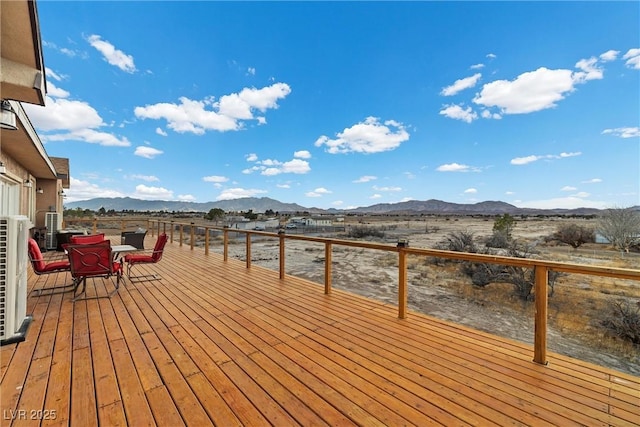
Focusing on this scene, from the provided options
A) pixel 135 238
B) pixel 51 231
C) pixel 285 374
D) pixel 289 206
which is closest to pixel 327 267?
pixel 285 374

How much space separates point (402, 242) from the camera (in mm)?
3217

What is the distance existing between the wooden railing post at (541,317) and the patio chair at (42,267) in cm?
566

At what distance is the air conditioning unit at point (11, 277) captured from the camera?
94.3 inches

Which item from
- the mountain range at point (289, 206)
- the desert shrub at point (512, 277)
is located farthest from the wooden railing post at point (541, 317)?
the mountain range at point (289, 206)

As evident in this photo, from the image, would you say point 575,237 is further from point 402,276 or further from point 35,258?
point 35,258

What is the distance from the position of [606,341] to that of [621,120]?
15380 mm

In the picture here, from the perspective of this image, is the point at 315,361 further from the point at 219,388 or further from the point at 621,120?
the point at 621,120

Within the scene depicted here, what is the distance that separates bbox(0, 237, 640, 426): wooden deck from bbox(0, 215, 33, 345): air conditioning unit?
0.63ft

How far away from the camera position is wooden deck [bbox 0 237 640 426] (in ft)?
5.37

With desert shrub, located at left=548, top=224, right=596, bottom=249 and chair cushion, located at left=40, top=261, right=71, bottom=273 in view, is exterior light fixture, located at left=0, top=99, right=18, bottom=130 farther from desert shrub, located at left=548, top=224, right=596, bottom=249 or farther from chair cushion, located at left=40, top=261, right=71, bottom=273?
desert shrub, located at left=548, top=224, right=596, bottom=249

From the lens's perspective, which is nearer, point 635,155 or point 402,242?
point 402,242

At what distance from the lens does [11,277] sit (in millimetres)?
2436

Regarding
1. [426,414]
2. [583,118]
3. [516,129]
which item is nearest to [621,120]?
[583,118]

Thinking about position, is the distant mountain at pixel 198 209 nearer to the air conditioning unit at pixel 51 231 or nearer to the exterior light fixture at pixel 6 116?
the air conditioning unit at pixel 51 231
